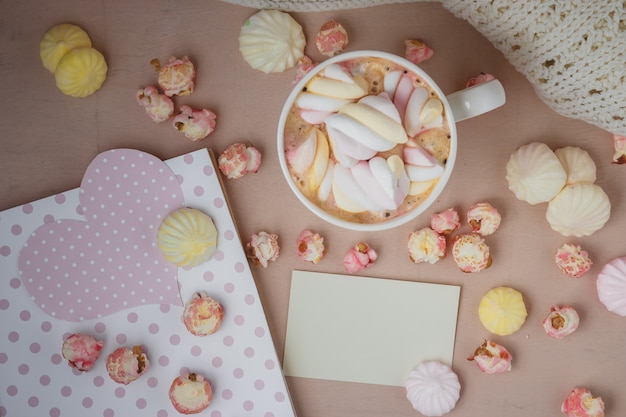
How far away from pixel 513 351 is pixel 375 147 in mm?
287

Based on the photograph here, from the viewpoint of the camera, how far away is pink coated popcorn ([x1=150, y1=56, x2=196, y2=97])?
665mm

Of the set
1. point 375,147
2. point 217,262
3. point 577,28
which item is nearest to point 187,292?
point 217,262

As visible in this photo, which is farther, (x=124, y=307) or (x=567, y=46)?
(x=124, y=307)

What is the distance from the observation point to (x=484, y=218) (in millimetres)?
667

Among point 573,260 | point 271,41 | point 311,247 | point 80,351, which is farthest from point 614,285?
point 80,351

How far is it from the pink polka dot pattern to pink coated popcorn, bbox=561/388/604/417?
0.27m

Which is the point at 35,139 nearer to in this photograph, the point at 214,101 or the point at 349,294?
the point at 214,101

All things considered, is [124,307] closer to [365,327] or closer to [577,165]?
[365,327]

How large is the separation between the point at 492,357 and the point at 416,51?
30cm

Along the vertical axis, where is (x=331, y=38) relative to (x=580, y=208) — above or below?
above

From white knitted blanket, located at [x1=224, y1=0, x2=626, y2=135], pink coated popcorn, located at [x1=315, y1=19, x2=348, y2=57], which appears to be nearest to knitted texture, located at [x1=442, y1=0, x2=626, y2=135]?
white knitted blanket, located at [x1=224, y1=0, x2=626, y2=135]

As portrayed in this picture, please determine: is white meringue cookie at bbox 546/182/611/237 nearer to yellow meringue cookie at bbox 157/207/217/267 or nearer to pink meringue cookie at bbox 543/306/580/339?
pink meringue cookie at bbox 543/306/580/339

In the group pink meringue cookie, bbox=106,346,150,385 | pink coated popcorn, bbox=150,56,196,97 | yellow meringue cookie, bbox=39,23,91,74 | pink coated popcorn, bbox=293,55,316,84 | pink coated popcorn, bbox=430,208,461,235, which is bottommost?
pink meringue cookie, bbox=106,346,150,385

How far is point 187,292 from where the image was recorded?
2.25 feet
